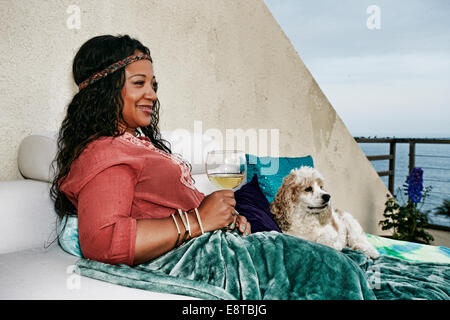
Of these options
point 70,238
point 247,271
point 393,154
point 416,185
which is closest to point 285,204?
point 247,271

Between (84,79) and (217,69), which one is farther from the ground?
(217,69)

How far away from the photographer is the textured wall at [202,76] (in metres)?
1.37

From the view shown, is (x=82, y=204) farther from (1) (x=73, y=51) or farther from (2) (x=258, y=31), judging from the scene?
(2) (x=258, y=31)

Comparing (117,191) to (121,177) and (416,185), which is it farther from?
(416,185)

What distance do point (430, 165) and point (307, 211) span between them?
3769 millimetres

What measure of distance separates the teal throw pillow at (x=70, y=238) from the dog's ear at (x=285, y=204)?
92cm

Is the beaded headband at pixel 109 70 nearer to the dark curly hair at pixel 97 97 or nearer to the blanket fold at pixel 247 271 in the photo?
the dark curly hair at pixel 97 97

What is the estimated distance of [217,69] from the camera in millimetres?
2305

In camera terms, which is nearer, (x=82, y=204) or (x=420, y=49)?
(x=82, y=204)

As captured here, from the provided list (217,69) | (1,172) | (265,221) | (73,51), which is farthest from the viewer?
(217,69)
